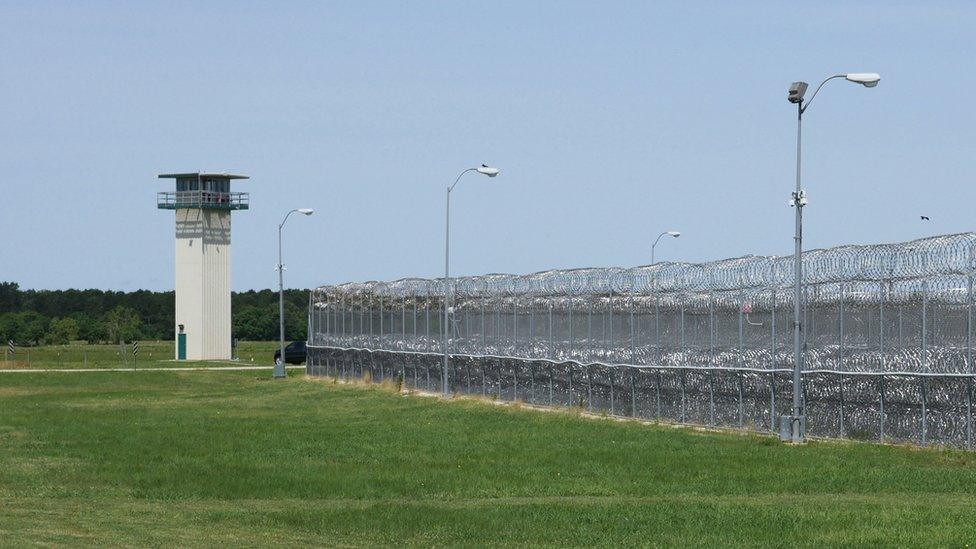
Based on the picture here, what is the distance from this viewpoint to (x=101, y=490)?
23469 mm

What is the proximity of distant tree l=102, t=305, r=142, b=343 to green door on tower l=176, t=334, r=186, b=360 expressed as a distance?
45603mm

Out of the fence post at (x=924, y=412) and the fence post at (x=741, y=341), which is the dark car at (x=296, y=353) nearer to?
the fence post at (x=741, y=341)

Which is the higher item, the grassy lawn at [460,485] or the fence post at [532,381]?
the fence post at [532,381]

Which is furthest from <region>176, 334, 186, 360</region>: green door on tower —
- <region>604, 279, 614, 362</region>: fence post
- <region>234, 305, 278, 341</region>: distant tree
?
<region>604, 279, 614, 362</region>: fence post

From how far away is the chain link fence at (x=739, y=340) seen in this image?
2767 cm

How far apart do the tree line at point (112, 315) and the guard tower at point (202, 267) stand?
108 ft

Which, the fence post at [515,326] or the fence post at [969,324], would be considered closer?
the fence post at [969,324]

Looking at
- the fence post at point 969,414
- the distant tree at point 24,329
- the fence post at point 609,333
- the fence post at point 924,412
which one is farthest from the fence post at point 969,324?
the distant tree at point 24,329

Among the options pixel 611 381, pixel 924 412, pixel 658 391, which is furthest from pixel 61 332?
pixel 924 412

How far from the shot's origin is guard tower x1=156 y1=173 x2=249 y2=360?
93438mm

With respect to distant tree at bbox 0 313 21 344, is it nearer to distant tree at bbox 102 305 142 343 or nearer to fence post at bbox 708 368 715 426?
distant tree at bbox 102 305 142 343

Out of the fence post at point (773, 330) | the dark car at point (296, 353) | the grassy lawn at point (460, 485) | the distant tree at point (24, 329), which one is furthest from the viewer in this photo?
the distant tree at point (24, 329)

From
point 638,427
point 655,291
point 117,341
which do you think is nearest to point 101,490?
point 638,427

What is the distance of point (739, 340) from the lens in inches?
1320
